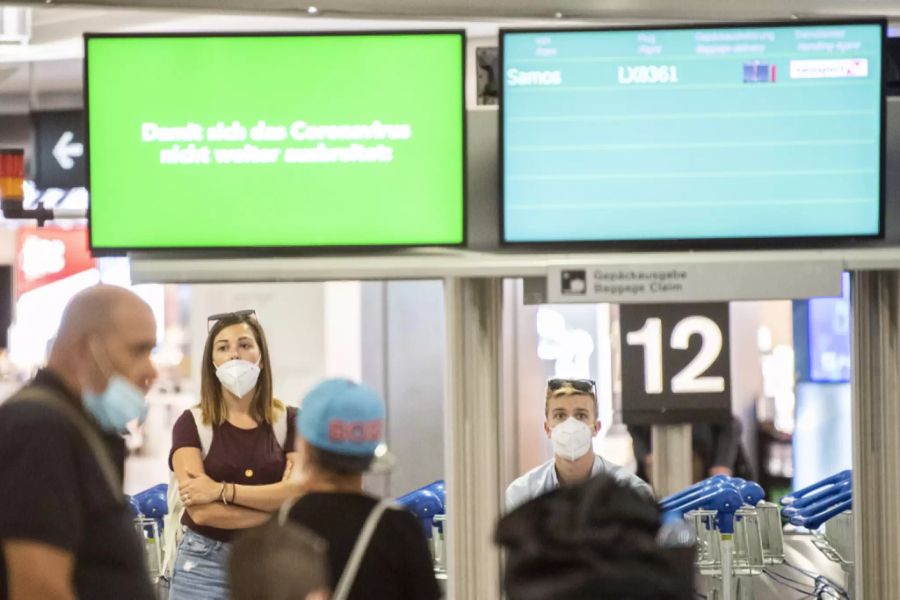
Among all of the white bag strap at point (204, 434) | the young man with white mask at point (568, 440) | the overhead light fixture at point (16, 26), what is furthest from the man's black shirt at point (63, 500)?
the overhead light fixture at point (16, 26)

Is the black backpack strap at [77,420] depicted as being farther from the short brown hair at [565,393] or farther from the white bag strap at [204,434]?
the short brown hair at [565,393]

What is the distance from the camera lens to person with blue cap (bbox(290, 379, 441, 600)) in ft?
9.83

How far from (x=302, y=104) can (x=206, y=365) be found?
111 centimetres

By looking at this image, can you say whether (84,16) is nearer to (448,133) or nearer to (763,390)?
(448,133)

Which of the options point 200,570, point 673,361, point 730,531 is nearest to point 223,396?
point 200,570

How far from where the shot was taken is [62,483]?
273cm

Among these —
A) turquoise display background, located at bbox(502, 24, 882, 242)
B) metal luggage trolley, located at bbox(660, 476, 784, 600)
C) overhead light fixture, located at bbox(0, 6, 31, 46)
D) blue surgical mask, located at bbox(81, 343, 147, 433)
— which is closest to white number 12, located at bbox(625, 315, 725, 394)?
metal luggage trolley, located at bbox(660, 476, 784, 600)

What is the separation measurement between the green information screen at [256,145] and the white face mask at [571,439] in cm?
104

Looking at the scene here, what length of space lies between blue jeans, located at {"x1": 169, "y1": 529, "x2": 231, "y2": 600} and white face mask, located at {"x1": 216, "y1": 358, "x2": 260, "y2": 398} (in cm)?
51

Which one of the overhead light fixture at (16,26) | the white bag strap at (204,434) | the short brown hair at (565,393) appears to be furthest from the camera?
the overhead light fixture at (16,26)

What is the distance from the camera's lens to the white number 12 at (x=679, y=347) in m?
8.69

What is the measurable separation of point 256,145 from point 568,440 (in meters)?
1.58

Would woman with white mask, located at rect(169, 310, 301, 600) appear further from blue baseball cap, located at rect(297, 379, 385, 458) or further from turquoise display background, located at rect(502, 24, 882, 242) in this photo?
blue baseball cap, located at rect(297, 379, 385, 458)

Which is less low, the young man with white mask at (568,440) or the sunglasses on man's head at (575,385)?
the sunglasses on man's head at (575,385)
